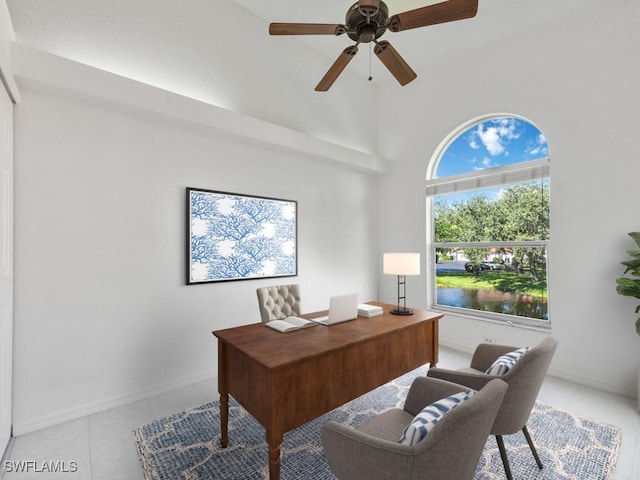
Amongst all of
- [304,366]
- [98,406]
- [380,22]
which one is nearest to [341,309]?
[304,366]

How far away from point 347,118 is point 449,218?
77.1 inches

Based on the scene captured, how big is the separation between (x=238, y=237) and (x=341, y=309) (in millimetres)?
1466

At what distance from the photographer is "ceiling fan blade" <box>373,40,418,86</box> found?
215cm

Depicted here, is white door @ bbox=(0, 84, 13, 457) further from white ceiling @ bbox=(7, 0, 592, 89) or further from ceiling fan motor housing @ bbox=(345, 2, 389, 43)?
ceiling fan motor housing @ bbox=(345, 2, 389, 43)

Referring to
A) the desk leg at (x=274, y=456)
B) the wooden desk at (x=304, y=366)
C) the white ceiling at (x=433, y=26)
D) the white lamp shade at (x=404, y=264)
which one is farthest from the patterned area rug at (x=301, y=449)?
the white ceiling at (x=433, y=26)

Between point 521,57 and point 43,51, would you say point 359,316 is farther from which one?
point 521,57

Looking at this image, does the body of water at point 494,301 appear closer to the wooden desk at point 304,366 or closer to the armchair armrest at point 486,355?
the armchair armrest at point 486,355

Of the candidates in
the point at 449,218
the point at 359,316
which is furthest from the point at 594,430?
the point at 449,218

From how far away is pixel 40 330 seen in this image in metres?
2.24

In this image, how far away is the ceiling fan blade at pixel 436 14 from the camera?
176 cm

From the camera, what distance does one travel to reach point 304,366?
164 centimetres

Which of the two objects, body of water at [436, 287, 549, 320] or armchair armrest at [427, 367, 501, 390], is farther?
body of water at [436, 287, 549, 320]

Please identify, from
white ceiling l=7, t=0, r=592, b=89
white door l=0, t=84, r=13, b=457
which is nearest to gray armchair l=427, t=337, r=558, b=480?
white door l=0, t=84, r=13, b=457

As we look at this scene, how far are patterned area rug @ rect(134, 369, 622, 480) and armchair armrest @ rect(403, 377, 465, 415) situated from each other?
23.1 inches
